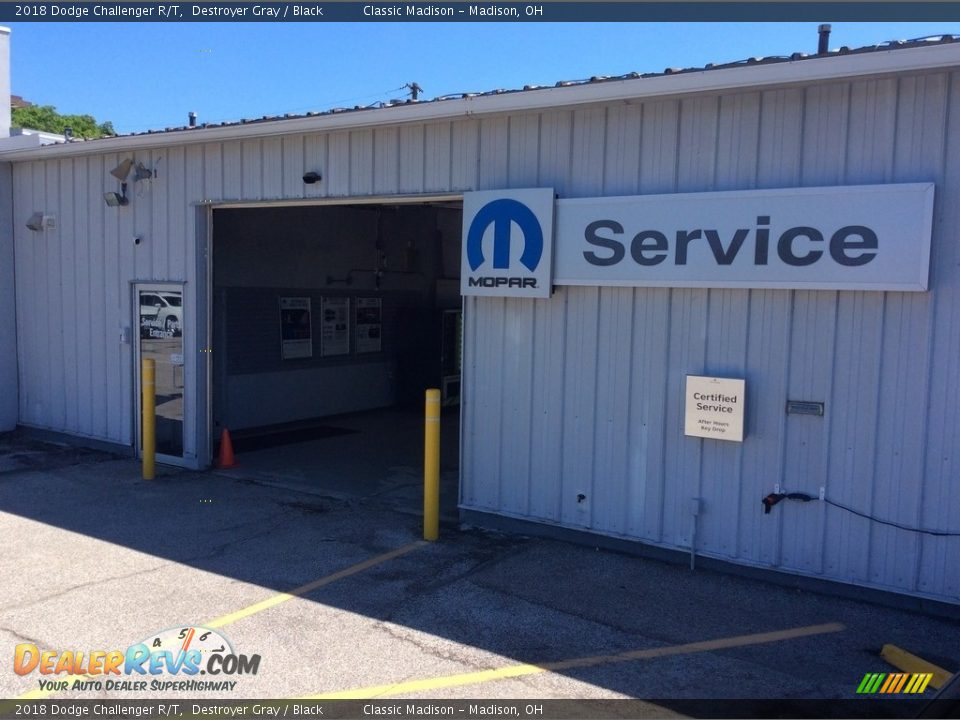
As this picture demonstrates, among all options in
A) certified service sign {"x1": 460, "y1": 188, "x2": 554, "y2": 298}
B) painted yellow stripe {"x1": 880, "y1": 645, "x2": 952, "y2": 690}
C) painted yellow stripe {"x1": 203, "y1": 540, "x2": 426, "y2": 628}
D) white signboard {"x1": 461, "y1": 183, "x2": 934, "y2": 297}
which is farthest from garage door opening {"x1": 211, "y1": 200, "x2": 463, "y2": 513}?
painted yellow stripe {"x1": 880, "y1": 645, "x2": 952, "y2": 690}

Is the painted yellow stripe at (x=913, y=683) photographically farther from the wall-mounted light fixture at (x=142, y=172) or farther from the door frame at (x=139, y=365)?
the wall-mounted light fixture at (x=142, y=172)

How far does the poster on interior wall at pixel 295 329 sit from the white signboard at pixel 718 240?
20.7 ft

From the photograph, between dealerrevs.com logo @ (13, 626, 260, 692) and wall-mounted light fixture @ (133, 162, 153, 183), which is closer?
dealerrevs.com logo @ (13, 626, 260, 692)

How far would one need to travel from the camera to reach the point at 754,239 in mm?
6113

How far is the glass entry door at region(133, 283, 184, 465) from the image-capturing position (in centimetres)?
989

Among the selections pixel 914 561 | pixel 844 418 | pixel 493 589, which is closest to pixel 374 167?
pixel 493 589

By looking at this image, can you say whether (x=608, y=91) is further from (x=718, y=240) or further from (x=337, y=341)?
(x=337, y=341)

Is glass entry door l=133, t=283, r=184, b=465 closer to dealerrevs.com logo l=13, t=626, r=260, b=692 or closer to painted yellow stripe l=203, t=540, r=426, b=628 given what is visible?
painted yellow stripe l=203, t=540, r=426, b=628

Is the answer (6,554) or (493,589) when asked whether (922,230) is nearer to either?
(493,589)

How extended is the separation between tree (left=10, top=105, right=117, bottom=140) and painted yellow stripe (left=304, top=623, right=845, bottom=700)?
43.9 m

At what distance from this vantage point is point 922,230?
5.51m

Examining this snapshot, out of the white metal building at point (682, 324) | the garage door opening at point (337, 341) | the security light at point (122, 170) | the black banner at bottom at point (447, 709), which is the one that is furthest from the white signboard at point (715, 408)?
the security light at point (122, 170)

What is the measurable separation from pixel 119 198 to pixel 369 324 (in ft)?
18.0

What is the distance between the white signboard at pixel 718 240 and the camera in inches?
221
